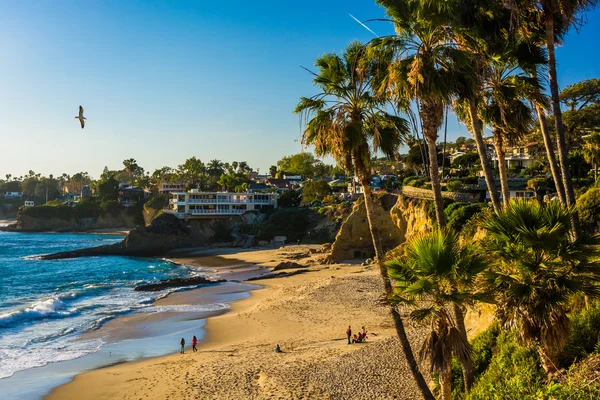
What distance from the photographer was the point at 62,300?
115ft

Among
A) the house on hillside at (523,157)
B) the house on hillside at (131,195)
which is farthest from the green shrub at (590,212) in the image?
the house on hillside at (131,195)

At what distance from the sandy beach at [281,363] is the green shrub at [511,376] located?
259 cm

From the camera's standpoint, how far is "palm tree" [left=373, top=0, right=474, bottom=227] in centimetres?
983

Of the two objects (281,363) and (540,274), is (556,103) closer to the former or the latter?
(540,274)

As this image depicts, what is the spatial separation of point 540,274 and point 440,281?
5.24 feet

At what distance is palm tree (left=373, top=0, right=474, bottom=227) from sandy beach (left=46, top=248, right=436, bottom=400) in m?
4.64

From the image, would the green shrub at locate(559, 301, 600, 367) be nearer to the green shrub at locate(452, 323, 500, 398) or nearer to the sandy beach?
the green shrub at locate(452, 323, 500, 398)

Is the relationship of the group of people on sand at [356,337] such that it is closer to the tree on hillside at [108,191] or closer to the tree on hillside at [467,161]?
the tree on hillside at [467,161]

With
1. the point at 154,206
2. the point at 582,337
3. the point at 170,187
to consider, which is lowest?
the point at 582,337

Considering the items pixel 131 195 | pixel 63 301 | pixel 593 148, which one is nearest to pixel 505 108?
pixel 593 148

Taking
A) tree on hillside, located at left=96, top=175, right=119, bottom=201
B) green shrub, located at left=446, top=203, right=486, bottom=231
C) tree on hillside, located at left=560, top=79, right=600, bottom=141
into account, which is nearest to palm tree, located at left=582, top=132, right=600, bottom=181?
tree on hillside, located at left=560, top=79, right=600, bottom=141

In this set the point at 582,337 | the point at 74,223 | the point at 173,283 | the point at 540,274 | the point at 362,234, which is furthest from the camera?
the point at 74,223

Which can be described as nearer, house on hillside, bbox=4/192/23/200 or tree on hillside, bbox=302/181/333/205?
tree on hillside, bbox=302/181/333/205

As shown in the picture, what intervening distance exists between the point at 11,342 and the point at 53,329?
2.74 m
